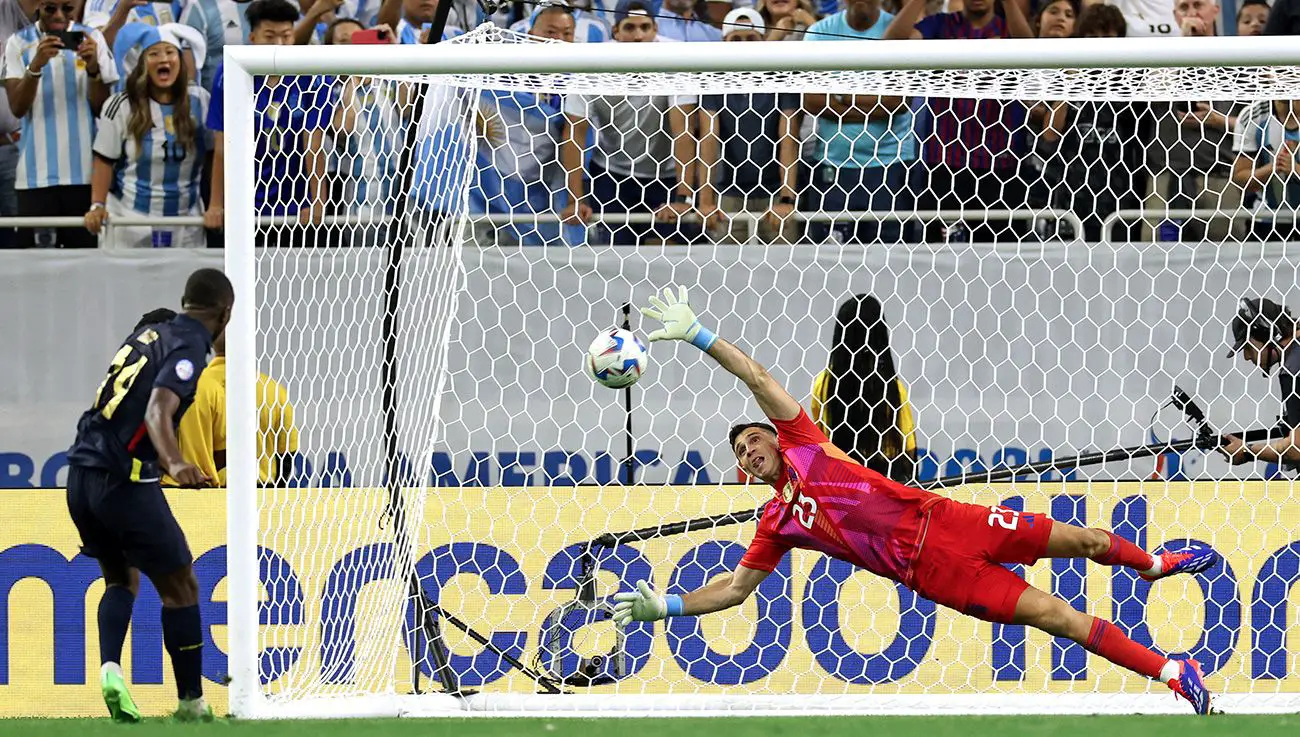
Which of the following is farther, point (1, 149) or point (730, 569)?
point (1, 149)

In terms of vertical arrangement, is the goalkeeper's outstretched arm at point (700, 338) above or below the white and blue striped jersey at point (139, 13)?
below

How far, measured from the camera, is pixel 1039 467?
6.68 meters

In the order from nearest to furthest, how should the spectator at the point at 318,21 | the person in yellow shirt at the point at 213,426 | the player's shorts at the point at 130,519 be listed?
1. the player's shorts at the point at 130,519
2. the person in yellow shirt at the point at 213,426
3. the spectator at the point at 318,21

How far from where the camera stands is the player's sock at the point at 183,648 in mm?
5680

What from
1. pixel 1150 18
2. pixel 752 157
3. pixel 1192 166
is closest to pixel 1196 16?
pixel 1150 18

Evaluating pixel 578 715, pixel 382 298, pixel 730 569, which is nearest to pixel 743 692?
pixel 730 569

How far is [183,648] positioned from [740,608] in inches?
88.9

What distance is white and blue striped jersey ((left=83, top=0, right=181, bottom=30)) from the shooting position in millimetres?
8523

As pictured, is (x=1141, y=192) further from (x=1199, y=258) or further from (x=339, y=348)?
(x=339, y=348)

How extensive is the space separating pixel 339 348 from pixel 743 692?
2195 mm

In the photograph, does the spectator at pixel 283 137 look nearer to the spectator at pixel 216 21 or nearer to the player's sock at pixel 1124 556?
the spectator at pixel 216 21

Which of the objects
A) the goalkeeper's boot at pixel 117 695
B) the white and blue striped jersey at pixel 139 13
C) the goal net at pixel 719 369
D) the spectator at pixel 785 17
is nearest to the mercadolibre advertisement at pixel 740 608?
the goal net at pixel 719 369

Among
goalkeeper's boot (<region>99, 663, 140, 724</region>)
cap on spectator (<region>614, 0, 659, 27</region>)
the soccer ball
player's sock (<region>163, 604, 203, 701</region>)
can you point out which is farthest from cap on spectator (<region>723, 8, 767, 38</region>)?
goalkeeper's boot (<region>99, 663, 140, 724</region>)

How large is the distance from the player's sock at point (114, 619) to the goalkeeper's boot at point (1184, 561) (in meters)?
3.68
